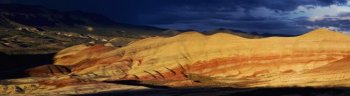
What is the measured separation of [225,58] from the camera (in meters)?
135

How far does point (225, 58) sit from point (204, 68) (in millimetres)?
4662

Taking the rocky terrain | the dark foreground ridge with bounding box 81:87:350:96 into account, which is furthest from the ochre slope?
the dark foreground ridge with bounding box 81:87:350:96

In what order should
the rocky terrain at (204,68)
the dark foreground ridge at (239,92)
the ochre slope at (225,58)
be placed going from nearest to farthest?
the dark foreground ridge at (239,92)
the rocky terrain at (204,68)
the ochre slope at (225,58)

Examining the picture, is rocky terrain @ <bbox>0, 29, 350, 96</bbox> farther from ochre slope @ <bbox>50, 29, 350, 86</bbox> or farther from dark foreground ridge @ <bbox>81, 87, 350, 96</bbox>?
dark foreground ridge @ <bbox>81, 87, 350, 96</bbox>

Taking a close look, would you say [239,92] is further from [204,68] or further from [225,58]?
[225,58]

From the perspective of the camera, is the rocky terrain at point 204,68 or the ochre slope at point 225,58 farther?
the ochre slope at point 225,58

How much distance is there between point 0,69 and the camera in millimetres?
176875

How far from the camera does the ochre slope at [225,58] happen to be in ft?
406

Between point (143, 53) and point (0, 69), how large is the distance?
4738cm

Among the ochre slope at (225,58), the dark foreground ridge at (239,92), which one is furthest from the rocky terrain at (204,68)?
the dark foreground ridge at (239,92)

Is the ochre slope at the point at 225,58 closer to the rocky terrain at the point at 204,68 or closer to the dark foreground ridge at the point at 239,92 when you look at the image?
the rocky terrain at the point at 204,68

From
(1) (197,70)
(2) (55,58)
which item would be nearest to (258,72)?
(1) (197,70)

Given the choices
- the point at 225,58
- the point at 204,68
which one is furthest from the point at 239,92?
the point at 225,58

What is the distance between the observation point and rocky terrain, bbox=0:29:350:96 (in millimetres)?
111125
